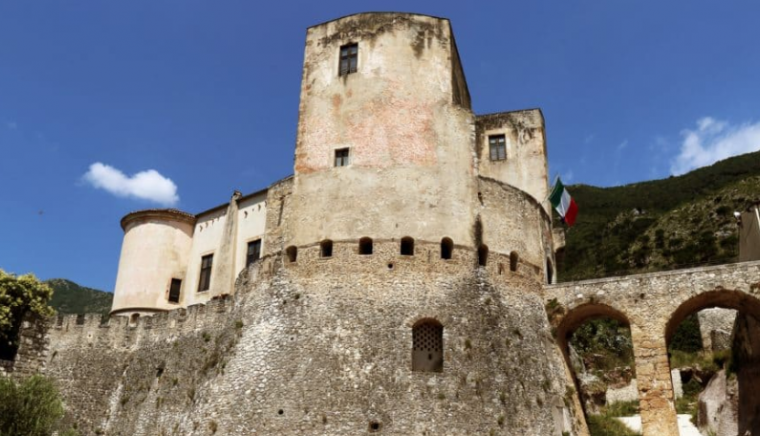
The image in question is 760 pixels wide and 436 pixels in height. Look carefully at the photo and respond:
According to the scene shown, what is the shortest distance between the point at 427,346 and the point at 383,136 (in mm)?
7803

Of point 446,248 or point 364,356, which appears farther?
point 446,248

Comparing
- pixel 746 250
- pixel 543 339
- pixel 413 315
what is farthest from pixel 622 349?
pixel 413 315

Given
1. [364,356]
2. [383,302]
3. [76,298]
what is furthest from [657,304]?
[76,298]

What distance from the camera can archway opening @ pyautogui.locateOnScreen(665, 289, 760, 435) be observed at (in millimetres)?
23500

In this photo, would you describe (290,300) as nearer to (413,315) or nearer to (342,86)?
(413,315)

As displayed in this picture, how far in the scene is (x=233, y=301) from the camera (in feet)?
84.2

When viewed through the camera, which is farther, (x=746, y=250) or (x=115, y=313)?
(x=115, y=313)

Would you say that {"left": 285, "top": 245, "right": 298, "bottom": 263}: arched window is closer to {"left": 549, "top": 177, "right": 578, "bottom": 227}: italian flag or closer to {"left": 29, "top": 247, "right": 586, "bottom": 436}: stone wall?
{"left": 29, "top": 247, "right": 586, "bottom": 436}: stone wall

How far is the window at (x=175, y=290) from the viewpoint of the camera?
31.8 m

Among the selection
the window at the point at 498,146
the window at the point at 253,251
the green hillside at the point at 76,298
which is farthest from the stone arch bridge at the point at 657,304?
the green hillside at the point at 76,298

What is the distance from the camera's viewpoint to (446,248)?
78.2ft

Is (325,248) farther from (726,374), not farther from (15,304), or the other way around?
(726,374)

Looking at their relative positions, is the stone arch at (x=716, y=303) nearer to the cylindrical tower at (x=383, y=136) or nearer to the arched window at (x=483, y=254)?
the arched window at (x=483, y=254)

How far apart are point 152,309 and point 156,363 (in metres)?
4.67
